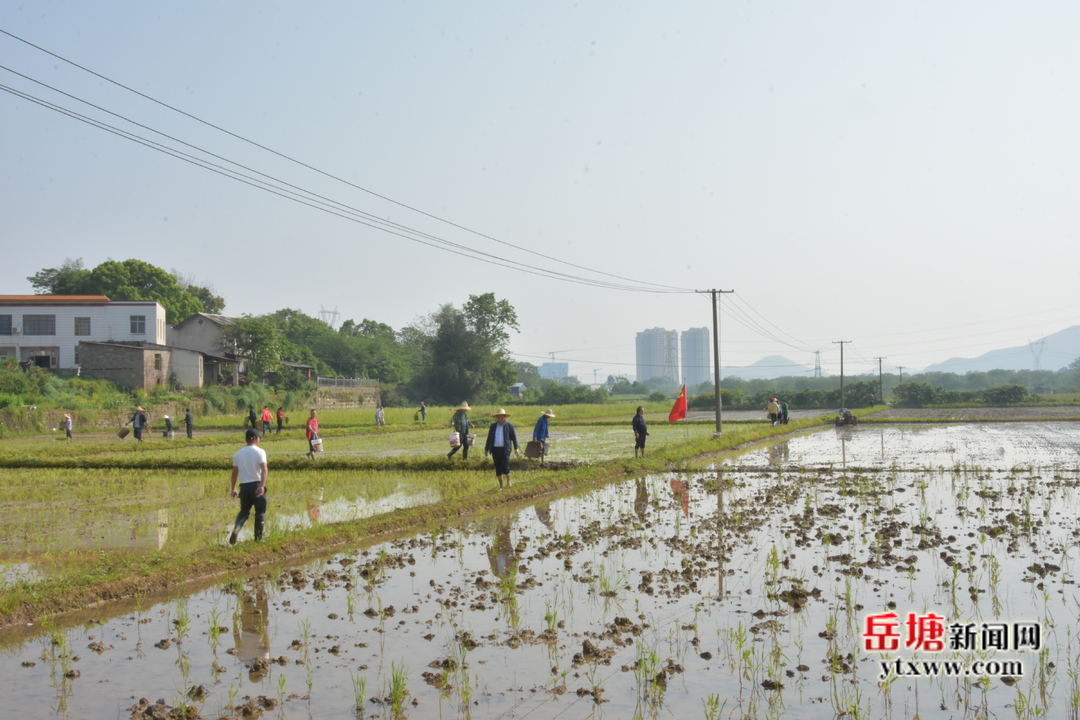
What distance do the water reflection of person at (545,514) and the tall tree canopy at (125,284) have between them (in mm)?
59515

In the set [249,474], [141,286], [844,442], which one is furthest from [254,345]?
[249,474]

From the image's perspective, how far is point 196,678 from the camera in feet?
19.3

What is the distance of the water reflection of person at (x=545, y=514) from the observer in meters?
12.2

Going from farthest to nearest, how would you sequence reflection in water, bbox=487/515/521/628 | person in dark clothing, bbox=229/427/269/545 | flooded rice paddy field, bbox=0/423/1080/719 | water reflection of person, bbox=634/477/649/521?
1. water reflection of person, bbox=634/477/649/521
2. person in dark clothing, bbox=229/427/269/545
3. reflection in water, bbox=487/515/521/628
4. flooded rice paddy field, bbox=0/423/1080/719

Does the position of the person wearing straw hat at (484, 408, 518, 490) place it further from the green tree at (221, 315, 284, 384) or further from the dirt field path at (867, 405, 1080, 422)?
the green tree at (221, 315, 284, 384)

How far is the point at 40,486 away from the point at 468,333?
58.1 metres

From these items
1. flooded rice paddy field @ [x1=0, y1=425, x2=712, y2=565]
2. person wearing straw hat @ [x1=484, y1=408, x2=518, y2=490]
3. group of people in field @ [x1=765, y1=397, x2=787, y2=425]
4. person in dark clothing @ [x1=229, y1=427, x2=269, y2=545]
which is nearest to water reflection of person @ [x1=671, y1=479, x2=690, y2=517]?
person wearing straw hat @ [x1=484, y1=408, x2=518, y2=490]

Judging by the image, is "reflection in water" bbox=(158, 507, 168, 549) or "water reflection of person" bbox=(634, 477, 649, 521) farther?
"water reflection of person" bbox=(634, 477, 649, 521)

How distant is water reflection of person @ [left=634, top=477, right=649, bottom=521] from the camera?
43.8 ft

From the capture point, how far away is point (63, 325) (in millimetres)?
51625

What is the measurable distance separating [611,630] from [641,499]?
332 inches

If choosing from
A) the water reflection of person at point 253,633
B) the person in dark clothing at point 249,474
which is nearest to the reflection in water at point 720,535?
the water reflection of person at point 253,633

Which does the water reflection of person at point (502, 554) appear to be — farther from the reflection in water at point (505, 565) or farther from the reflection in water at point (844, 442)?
the reflection in water at point (844, 442)

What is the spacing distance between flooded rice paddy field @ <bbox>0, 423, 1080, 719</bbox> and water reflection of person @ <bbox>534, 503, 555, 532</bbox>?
1.31ft
